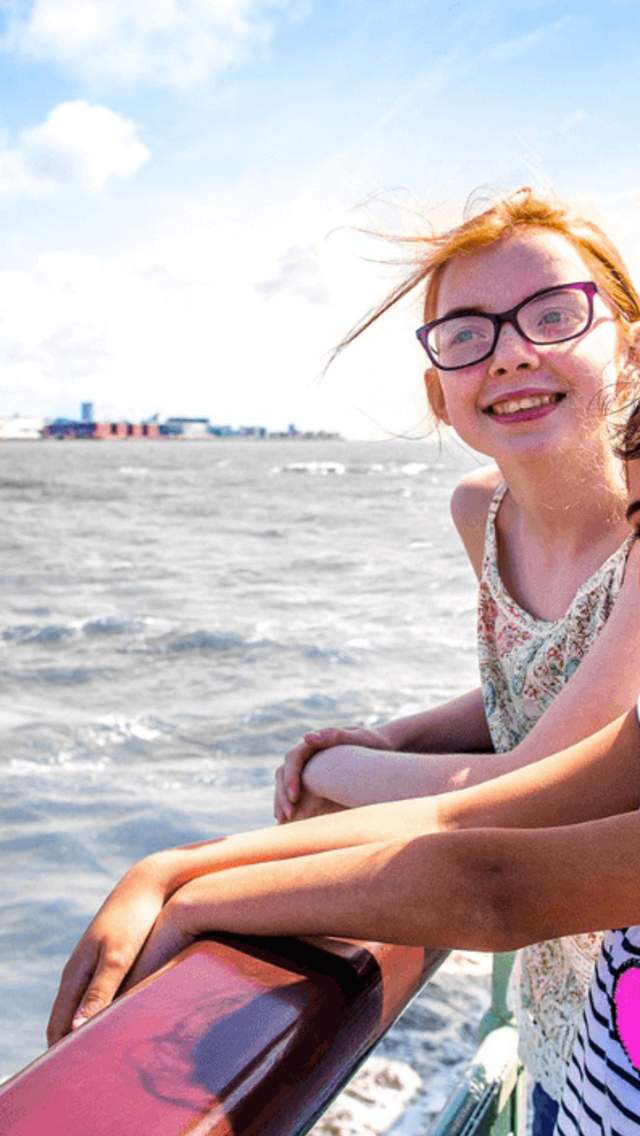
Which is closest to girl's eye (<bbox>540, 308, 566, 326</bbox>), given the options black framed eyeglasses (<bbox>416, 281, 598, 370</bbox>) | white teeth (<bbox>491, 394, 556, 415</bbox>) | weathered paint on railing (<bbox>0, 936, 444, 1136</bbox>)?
black framed eyeglasses (<bbox>416, 281, 598, 370</bbox>)

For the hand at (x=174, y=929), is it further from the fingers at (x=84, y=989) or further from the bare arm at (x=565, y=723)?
the bare arm at (x=565, y=723)

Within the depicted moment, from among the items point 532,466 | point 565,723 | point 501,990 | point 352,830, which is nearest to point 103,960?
point 352,830

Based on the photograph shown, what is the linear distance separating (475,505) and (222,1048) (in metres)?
1.31

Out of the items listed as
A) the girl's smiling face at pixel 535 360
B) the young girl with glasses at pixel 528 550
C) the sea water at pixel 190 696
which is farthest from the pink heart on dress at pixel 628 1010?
the sea water at pixel 190 696

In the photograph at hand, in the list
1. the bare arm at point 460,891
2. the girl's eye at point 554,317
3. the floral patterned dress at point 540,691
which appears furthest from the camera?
the girl's eye at point 554,317

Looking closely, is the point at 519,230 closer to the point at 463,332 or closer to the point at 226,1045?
the point at 463,332

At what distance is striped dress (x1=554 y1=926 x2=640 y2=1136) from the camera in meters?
0.90

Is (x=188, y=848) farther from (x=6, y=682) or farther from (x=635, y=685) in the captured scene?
(x=6, y=682)

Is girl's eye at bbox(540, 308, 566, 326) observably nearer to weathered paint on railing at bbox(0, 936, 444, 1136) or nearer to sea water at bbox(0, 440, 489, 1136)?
sea water at bbox(0, 440, 489, 1136)

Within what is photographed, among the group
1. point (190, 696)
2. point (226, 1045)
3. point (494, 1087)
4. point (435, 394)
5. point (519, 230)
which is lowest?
point (190, 696)

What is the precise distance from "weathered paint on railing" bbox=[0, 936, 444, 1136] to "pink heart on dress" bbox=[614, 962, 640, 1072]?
0.59ft

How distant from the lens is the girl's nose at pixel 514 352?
1.61m

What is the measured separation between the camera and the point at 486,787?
1167 millimetres

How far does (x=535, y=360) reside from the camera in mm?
1617
